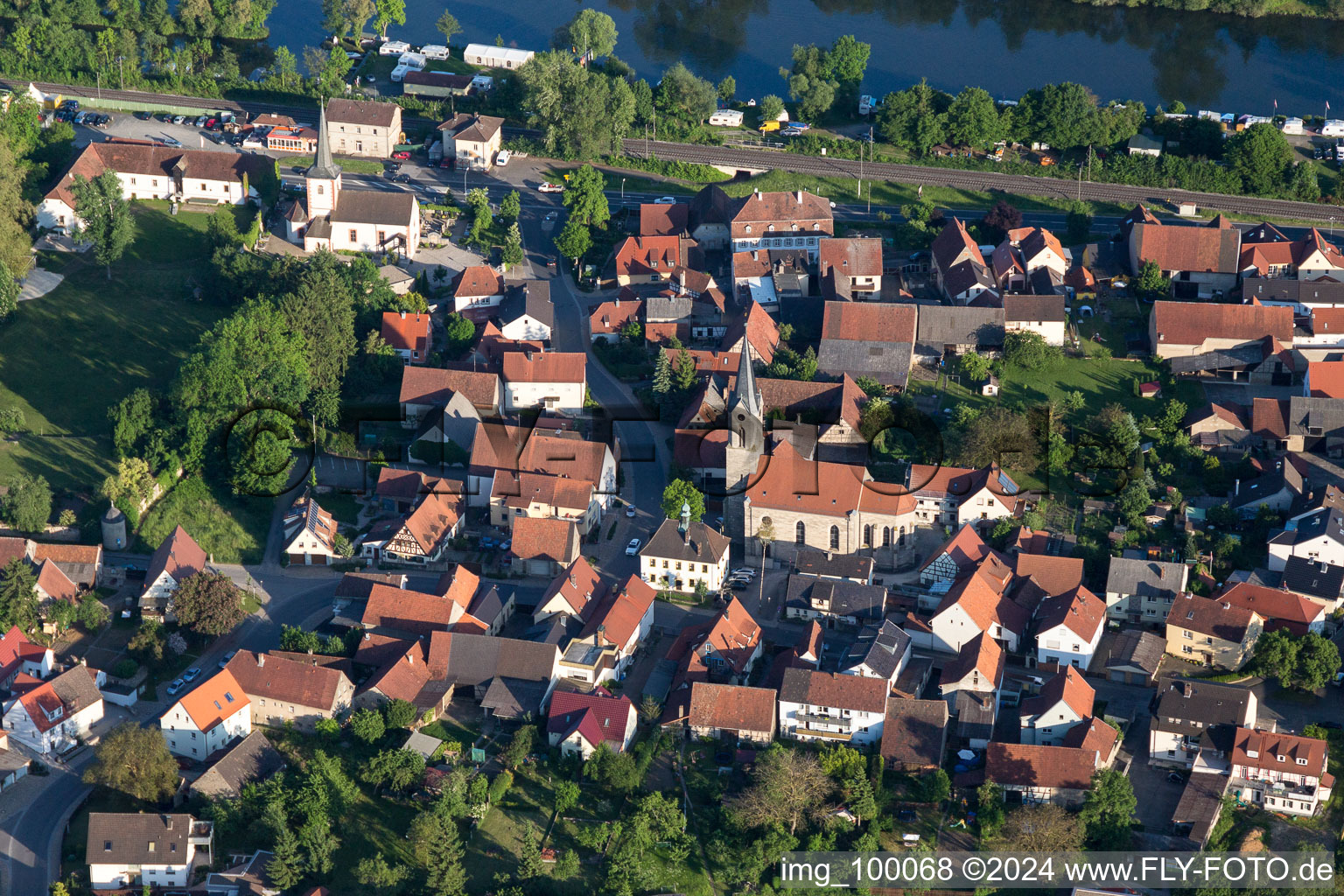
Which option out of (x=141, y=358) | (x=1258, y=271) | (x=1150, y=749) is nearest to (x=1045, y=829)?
(x=1150, y=749)

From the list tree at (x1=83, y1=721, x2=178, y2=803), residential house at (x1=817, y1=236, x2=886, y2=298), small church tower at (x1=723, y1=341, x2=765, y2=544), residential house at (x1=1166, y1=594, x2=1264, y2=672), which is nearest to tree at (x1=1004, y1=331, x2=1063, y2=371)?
residential house at (x1=817, y1=236, x2=886, y2=298)

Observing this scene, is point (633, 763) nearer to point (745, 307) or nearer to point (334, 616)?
point (334, 616)

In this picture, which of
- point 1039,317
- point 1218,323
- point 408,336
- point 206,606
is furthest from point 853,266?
point 206,606

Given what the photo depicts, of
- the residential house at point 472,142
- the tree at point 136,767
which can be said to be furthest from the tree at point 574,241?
the tree at point 136,767

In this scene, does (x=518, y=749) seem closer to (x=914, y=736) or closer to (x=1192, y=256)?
(x=914, y=736)

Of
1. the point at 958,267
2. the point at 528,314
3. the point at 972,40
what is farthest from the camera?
the point at 972,40

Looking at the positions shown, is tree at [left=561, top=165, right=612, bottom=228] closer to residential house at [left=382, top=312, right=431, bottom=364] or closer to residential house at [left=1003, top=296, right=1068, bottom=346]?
residential house at [left=382, top=312, right=431, bottom=364]

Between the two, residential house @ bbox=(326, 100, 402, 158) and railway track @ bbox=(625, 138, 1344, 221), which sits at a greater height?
residential house @ bbox=(326, 100, 402, 158)
